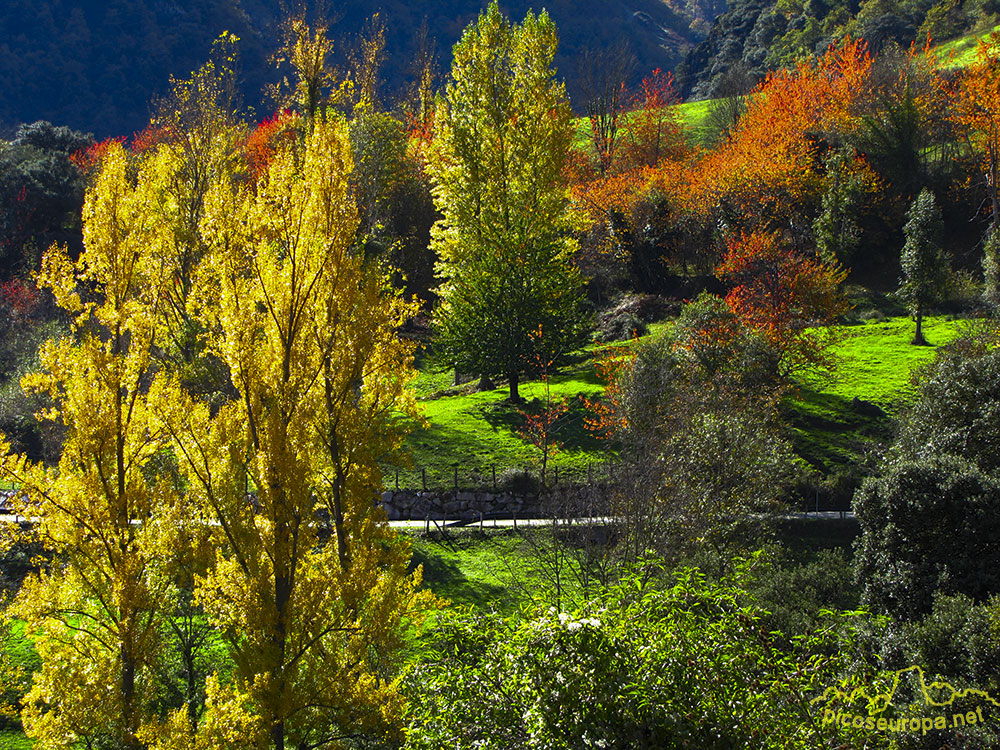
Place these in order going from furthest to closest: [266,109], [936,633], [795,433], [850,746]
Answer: [266,109]
[795,433]
[936,633]
[850,746]

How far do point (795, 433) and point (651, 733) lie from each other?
19.7 metres

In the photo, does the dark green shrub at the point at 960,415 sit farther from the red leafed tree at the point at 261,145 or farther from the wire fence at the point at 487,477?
the red leafed tree at the point at 261,145

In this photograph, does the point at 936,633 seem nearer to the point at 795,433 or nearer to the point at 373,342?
the point at 373,342

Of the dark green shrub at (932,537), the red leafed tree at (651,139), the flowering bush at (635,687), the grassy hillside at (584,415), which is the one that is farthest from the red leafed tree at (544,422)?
the red leafed tree at (651,139)

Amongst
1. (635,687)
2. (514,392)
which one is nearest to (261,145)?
(514,392)

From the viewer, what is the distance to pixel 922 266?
3006cm

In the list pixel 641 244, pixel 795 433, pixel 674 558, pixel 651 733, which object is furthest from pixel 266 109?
pixel 651 733

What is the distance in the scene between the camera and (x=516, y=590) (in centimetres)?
1612

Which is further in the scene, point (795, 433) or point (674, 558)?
point (795, 433)

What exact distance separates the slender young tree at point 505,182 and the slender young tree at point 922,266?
15281 mm

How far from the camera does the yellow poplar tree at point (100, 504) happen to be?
29.2ft

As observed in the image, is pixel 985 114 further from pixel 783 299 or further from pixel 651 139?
pixel 651 139

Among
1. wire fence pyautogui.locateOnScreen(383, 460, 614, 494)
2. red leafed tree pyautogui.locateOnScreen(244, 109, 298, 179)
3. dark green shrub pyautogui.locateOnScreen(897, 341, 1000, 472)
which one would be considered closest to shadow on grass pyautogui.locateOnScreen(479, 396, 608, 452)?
wire fence pyautogui.locateOnScreen(383, 460, 614, 494)

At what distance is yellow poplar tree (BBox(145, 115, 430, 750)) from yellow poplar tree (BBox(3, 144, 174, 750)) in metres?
0.65
